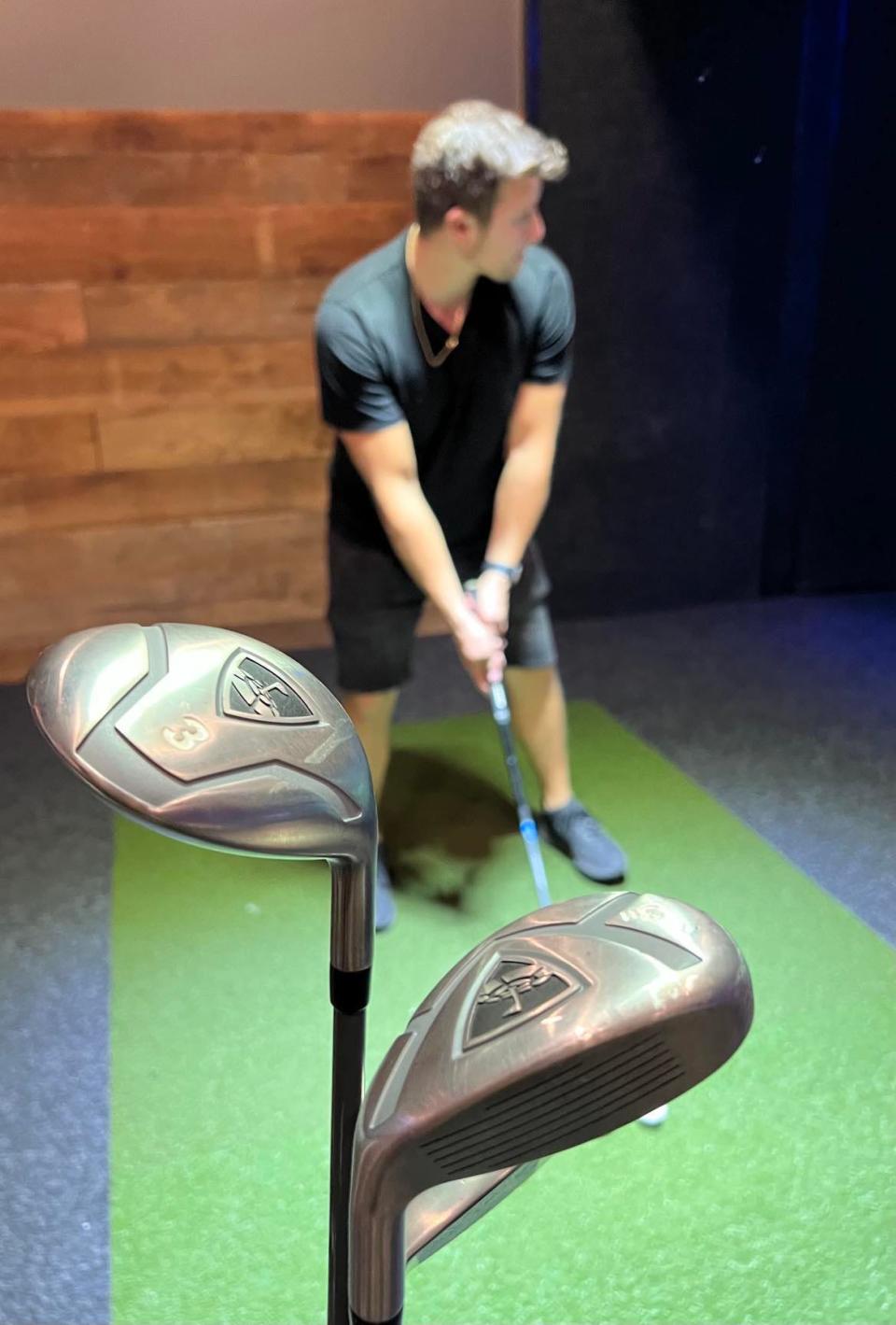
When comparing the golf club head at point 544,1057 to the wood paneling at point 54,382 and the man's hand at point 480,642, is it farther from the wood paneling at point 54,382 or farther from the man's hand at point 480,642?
the wood paneling at point 54,382

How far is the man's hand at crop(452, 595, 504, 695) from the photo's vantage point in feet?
6.05

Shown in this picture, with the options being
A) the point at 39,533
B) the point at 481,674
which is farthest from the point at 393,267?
the point at 39,533

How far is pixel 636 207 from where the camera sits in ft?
10.1

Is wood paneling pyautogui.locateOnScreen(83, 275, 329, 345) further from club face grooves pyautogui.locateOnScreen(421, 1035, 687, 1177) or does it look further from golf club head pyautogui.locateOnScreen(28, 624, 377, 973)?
club face grooves pyautogui.locateOnScreen(421, 1035, 687, 1177)

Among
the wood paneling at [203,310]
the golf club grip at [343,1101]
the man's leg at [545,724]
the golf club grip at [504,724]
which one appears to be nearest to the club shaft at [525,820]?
the golf club grip at [504,724]

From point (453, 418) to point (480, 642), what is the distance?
385mm

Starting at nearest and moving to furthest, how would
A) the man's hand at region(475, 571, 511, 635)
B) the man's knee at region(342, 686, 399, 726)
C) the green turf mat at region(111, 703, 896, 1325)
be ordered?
the green turf mat at region(111, 703, 896, 1325) → the man's hand at region(475, 571, 511, 635) → the man's knee at region(342, 686, 399, 726)

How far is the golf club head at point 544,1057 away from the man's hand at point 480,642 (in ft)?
3.90

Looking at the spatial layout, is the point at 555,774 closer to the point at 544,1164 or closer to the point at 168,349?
the point at 544,1164

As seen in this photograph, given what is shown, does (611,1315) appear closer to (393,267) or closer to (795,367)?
(393,267)

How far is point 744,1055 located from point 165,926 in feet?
3.30

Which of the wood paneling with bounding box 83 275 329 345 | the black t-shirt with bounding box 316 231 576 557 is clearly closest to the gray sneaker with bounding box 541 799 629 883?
the black t-shirt with bounding box 316 231 576 557

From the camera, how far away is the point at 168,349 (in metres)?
2.94

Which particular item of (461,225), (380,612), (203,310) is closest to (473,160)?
(461,225)
